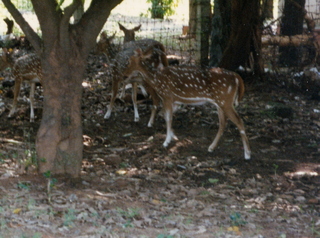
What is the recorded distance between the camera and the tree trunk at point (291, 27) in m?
13.6

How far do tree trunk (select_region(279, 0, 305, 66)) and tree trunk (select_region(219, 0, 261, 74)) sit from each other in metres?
1.23

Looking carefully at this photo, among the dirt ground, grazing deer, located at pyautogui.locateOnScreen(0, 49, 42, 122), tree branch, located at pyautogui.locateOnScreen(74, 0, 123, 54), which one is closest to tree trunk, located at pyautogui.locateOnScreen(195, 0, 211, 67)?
the dirt ground

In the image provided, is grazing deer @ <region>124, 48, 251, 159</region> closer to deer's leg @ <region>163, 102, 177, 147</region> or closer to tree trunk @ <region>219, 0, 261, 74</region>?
deer's leg @ <region>163, 102, 177, 147</region>

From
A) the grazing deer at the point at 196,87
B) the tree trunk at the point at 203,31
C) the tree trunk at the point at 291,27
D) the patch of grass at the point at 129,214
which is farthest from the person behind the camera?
the tree trunk at the point at 291,27

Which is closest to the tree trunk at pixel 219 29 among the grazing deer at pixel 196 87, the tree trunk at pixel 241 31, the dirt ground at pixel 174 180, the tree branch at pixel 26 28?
the tree trunk at pixel 241 31

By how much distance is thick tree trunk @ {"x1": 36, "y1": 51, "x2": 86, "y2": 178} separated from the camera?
6805mm

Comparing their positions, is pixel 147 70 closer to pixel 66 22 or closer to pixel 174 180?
pixel 174 180

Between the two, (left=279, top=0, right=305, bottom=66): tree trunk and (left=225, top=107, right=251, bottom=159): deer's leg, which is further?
(left=279, top=0, right=305, bottom=66): tree trunk

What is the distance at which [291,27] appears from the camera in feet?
45.2

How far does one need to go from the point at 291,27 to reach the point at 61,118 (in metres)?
8.54

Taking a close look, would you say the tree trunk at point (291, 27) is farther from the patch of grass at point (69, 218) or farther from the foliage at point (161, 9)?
the foliage at point (161, 9)

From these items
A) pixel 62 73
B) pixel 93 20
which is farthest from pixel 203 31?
pixel 62 73

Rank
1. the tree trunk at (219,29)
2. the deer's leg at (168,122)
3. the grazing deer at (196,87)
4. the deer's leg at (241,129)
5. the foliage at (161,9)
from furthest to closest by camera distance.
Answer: the foliage at (161,9), the tree trunk at (219,29), the deer's leg at (168,122), the grazing deer at (196,87), the deer's leg at (241,129)

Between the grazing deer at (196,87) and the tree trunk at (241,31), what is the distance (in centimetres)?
336
